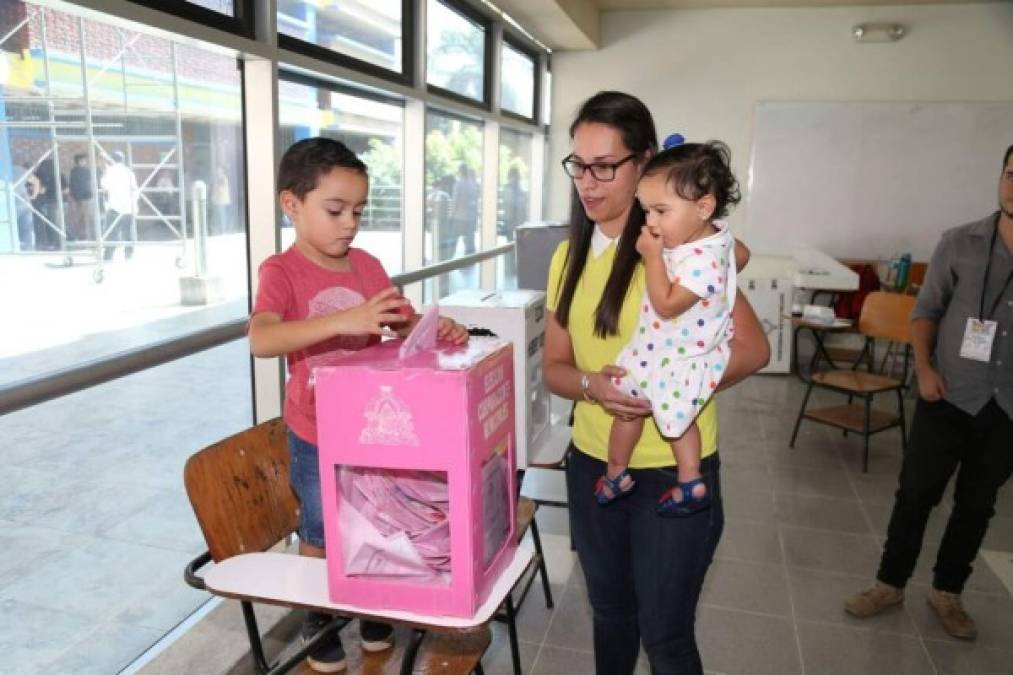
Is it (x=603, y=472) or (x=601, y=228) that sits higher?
(x=601, y=228)

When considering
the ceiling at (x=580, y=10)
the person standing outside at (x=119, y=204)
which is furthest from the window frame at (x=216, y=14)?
the ceiling at (x=580, y=10)

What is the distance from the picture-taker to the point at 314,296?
1.45 m

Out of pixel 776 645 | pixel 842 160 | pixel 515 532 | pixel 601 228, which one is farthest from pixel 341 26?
pixel 842 160

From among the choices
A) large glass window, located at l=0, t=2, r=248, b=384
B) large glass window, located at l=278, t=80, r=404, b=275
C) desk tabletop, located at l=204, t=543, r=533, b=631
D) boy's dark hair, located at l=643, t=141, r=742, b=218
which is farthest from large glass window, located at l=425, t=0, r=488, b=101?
desk tabletop, located at l=204, t=543, r=533, b=631

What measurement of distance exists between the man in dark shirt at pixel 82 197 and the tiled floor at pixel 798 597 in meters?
1.28

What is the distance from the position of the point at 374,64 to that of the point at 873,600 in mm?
3140

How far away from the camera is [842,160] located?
6.65 m

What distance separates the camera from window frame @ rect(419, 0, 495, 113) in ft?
15.1

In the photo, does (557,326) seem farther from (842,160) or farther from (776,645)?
(842,160)

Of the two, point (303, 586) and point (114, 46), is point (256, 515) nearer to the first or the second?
point (303, 586)

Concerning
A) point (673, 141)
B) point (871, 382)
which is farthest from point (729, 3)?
point (673, 141)

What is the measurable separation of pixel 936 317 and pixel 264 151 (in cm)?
241

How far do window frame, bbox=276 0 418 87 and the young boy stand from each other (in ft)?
5.11

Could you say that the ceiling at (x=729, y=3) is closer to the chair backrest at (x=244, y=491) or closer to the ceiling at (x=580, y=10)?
the ceiling at (x=580, y=10)
